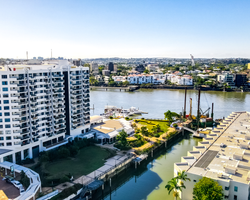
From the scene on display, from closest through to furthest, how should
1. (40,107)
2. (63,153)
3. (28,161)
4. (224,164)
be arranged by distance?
(224,164), (28,161), (63,153), (40,107)

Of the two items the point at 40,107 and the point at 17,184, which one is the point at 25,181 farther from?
the point at 40,107

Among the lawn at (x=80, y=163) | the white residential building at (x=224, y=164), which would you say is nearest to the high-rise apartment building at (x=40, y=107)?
the lawn at (x=80, y=163)

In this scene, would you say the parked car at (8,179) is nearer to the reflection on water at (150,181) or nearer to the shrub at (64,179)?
the shrub at (64,179)

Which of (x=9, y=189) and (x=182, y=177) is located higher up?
(x=182, y=177)

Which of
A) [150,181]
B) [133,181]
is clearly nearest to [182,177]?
[150,181]

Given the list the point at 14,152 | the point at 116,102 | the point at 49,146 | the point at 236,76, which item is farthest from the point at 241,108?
the point at 14,152

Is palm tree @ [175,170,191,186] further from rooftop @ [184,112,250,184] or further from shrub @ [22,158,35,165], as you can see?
shrub @ [22,158,35,165]

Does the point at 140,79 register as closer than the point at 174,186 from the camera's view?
No
